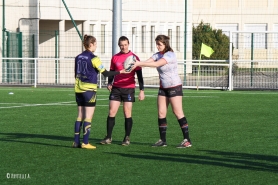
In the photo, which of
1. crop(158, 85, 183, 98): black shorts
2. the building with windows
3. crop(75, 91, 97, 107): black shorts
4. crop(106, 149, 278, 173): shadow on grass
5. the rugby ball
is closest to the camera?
crop(106, 149, 278, 173): shadow on grass

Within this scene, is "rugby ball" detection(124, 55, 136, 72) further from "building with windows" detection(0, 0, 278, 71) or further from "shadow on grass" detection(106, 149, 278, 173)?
"building with windows" detection(0, 0, 278, 71)

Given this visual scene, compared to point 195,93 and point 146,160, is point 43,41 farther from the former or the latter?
point 146,160

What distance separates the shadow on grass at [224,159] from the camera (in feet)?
35.5

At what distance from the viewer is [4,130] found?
1534 cm

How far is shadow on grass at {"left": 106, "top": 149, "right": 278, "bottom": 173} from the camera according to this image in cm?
1082

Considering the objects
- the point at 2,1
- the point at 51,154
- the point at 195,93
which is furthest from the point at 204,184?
the point at 2,1

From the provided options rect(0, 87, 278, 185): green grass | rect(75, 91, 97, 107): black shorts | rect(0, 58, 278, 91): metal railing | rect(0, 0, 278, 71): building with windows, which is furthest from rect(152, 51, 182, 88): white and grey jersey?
rect(0, 0, 278, 71): building with windows

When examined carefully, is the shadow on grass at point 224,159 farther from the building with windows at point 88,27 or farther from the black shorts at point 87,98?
the building with windows at point 88,27

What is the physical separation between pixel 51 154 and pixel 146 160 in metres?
1.54

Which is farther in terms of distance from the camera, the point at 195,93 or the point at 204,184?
the point at 195,93

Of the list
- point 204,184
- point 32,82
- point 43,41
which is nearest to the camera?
point 204,184

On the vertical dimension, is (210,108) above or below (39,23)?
below

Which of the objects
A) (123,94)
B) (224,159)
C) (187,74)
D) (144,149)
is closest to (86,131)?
(144,149)

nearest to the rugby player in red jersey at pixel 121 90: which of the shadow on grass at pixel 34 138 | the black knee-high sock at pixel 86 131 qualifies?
the shadow on grass at pixel 34 138
